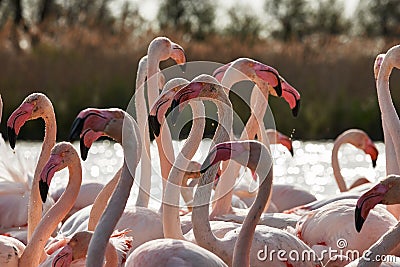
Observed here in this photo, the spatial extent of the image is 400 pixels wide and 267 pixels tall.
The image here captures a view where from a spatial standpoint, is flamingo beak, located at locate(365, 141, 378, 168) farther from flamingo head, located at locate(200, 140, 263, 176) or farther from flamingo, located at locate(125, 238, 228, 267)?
flamingo, located at locate(125, 238, 228, 267)

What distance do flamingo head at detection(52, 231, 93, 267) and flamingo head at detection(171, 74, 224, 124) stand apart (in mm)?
722

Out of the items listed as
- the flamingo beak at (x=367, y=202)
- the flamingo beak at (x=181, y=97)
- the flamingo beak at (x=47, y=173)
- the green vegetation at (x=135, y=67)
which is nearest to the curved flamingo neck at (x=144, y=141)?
the flamingo beak at (x=181, y=97)

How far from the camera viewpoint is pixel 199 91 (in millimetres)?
4332

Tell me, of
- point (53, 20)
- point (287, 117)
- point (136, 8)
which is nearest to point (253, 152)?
point (287, 117)

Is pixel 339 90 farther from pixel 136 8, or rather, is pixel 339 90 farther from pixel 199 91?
pixel 199 91

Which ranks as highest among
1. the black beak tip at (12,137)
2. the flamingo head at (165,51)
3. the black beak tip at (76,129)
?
the flamingo head at (165,51)

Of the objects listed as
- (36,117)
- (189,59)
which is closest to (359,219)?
(36,117)

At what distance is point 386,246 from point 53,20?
12.4 metres

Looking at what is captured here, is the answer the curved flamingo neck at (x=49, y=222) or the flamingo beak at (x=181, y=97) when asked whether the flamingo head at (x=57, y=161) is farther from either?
the flamingo beak at (x=181, y=97)

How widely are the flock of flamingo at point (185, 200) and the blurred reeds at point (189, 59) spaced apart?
6645 millimetres

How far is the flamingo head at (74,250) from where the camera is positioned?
3.75 m

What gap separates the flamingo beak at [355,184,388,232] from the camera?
3.60 m

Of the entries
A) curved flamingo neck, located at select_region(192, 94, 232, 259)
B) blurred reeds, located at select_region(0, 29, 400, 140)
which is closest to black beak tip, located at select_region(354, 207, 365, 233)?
curved flamingo neck, located at select_region(192, 94, 232, 259)

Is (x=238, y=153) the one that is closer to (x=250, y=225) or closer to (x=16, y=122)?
(x=250, y=225)
